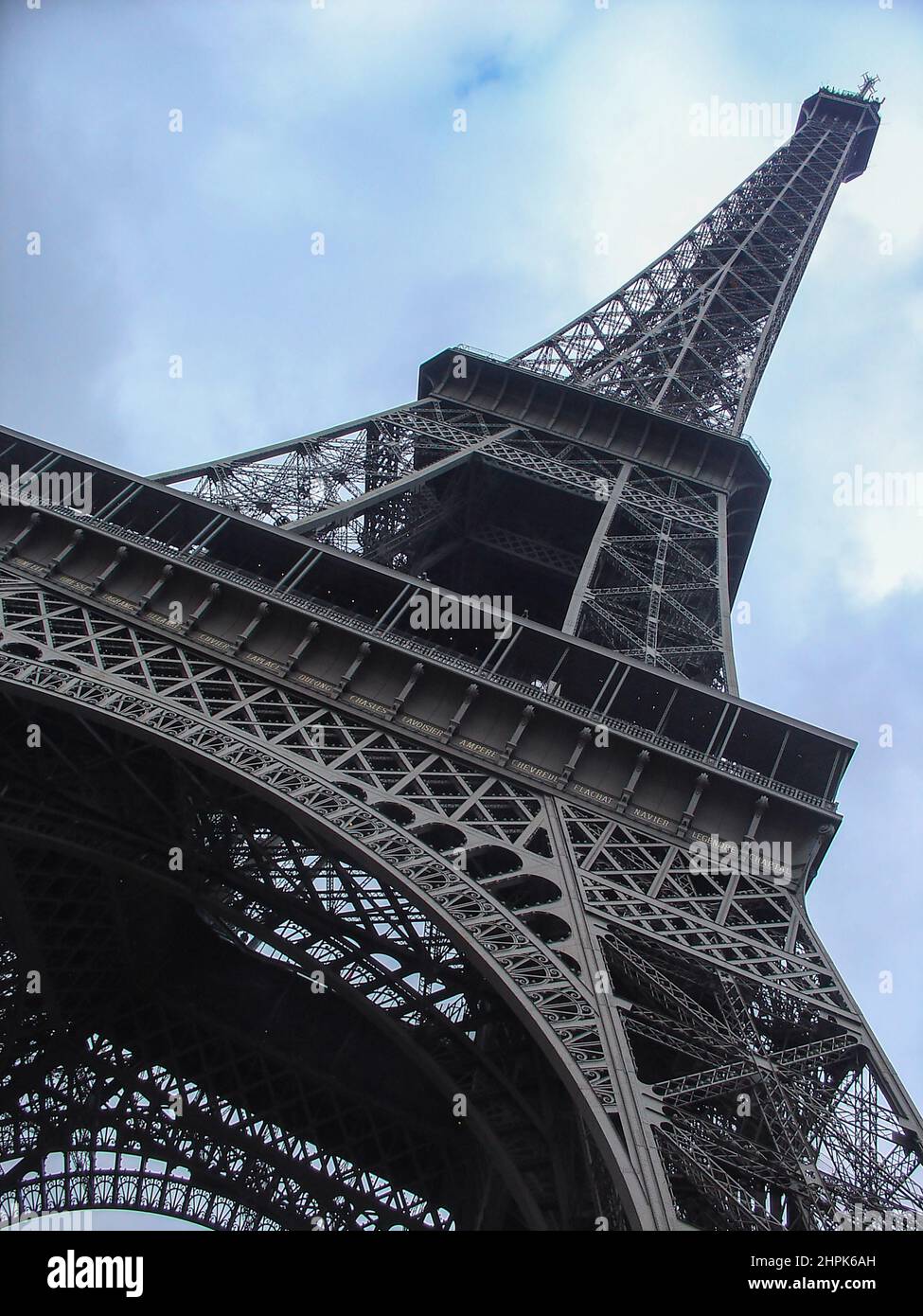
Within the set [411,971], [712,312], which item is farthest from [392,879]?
[712,312]

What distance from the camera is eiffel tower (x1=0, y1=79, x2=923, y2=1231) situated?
16547 millimetres

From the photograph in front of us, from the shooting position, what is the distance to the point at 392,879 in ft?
59.0

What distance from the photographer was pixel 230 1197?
1117 inches

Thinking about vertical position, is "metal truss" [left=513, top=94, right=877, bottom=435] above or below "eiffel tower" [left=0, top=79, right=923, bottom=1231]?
above

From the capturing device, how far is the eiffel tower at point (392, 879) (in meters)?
16.5

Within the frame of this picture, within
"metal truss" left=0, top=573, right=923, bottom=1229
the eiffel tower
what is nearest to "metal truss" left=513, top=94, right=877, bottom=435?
the eiffel tower

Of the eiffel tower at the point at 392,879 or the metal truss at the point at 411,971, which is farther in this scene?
the eiffel tower at the point at 392,879

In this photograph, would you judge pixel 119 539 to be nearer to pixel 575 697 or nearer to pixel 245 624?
pixel 245 624

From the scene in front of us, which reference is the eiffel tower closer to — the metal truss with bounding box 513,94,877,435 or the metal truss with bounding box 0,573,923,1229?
the metal truss with bounding box 0,573,923,1229

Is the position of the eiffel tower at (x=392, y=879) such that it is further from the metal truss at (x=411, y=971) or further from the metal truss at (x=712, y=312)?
the metal truss at (x=712, y=312)

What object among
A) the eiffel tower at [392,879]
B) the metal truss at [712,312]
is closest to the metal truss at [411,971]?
the eiffel tower at [392,879]

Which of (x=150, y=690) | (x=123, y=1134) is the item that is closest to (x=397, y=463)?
(x=150, y=690)

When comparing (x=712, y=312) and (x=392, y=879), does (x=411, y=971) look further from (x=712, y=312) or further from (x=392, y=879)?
(x=712, y=312)
